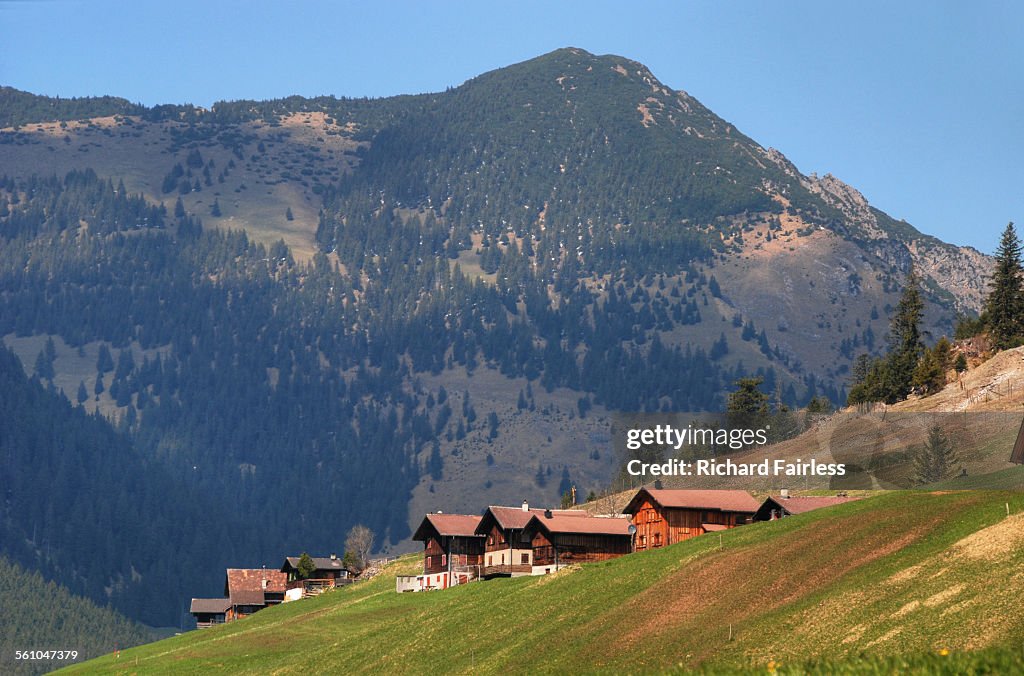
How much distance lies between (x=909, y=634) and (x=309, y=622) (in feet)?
211

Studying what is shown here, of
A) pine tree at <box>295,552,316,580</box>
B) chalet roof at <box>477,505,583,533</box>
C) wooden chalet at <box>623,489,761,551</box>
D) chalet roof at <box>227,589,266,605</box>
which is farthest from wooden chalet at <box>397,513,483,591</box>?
chalet roof at <box>227,589,266,605</box>

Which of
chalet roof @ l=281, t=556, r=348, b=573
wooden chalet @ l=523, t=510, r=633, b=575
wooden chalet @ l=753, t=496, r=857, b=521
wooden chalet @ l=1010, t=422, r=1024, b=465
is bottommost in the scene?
chalet roof @ l=281, t=556, r=348, b=573

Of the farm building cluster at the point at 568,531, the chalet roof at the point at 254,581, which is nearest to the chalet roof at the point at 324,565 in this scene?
the chalet roof at the point at 254,581

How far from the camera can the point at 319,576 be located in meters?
195

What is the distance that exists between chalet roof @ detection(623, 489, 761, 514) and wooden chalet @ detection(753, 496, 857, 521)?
138 inches

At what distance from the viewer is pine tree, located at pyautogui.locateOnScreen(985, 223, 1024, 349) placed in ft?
577

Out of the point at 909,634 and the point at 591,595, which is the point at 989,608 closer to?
the point at 909,634

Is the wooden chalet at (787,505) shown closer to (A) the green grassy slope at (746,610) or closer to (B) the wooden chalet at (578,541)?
(A) the green grassy slope at (746,610)

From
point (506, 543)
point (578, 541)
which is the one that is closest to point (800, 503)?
point (578, 541)

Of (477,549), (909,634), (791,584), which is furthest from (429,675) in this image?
(477,549)

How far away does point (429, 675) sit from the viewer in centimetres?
7631

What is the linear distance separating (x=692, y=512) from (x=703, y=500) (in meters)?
1.26

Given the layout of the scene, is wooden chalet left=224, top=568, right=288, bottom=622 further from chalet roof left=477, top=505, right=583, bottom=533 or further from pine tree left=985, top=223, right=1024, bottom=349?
pine tree left=985, top=223, right=1024, bottom=349

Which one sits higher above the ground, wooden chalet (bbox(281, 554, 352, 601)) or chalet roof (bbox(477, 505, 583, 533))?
chalet roof (bbox(477, 505, 583, 533))
